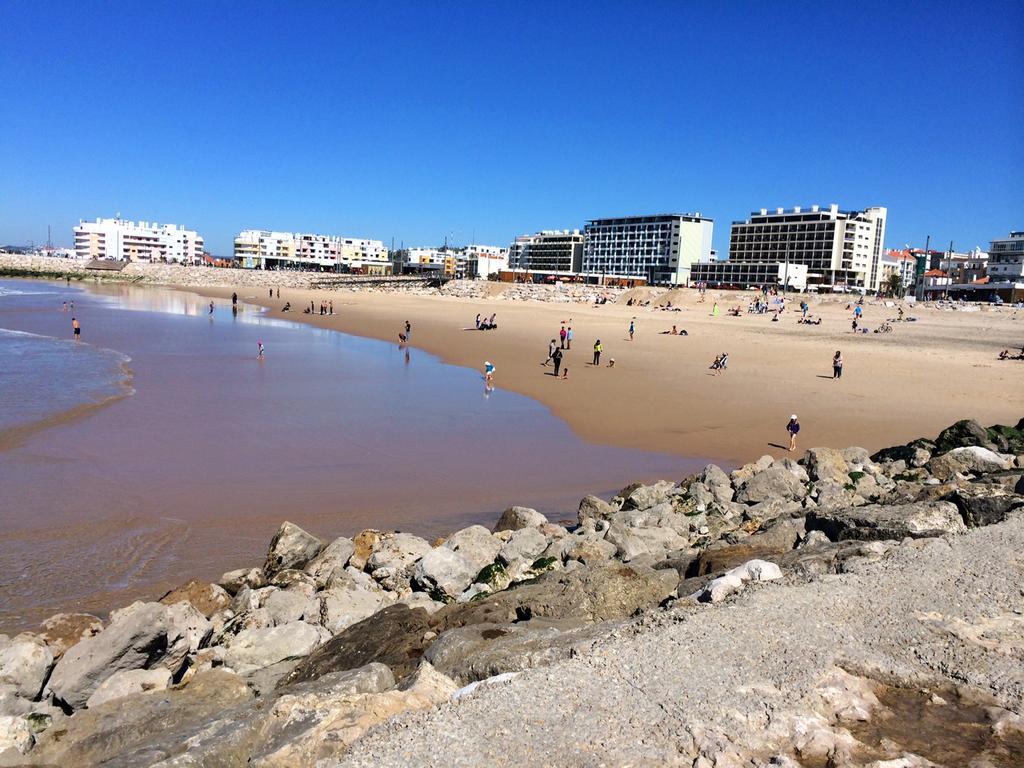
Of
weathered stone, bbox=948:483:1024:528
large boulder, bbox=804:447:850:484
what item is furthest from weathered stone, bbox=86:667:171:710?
large boulder, bbox=804:447:850:484

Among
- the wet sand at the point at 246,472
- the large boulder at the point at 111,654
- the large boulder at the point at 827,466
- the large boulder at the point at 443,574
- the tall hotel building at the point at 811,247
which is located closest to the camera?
the large boulder at the point at 111,654

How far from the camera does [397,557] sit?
29.1ft

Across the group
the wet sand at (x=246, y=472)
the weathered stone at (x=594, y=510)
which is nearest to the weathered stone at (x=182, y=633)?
the wet sand at (x=246, y=472)

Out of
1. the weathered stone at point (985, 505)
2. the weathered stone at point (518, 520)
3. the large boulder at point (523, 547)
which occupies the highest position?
the weathered stone at point (985, 505)

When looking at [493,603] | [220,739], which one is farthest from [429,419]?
[220,739]

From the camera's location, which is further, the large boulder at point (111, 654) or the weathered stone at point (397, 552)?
the weathered stone at point (397, 552)

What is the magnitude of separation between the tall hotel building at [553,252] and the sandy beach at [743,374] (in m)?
100

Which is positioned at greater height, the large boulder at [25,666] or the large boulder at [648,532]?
the large boulder at [648,532]

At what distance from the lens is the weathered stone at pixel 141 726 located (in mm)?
4516

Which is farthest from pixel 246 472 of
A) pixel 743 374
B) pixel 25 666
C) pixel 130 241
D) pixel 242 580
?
pixel 130 241

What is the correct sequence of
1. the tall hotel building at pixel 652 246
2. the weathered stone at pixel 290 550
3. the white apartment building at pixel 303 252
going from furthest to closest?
the white apartment building at pixel 303 252 < the tall hotel building at pixel 652 246 < the weathered stone at pixel 290 550

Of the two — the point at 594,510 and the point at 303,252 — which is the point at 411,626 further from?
the point at 303,252

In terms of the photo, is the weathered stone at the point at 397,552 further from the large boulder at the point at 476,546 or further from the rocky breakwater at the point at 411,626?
the large boulder at the point at 476,546

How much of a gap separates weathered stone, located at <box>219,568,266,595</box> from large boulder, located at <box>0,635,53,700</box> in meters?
2.30
